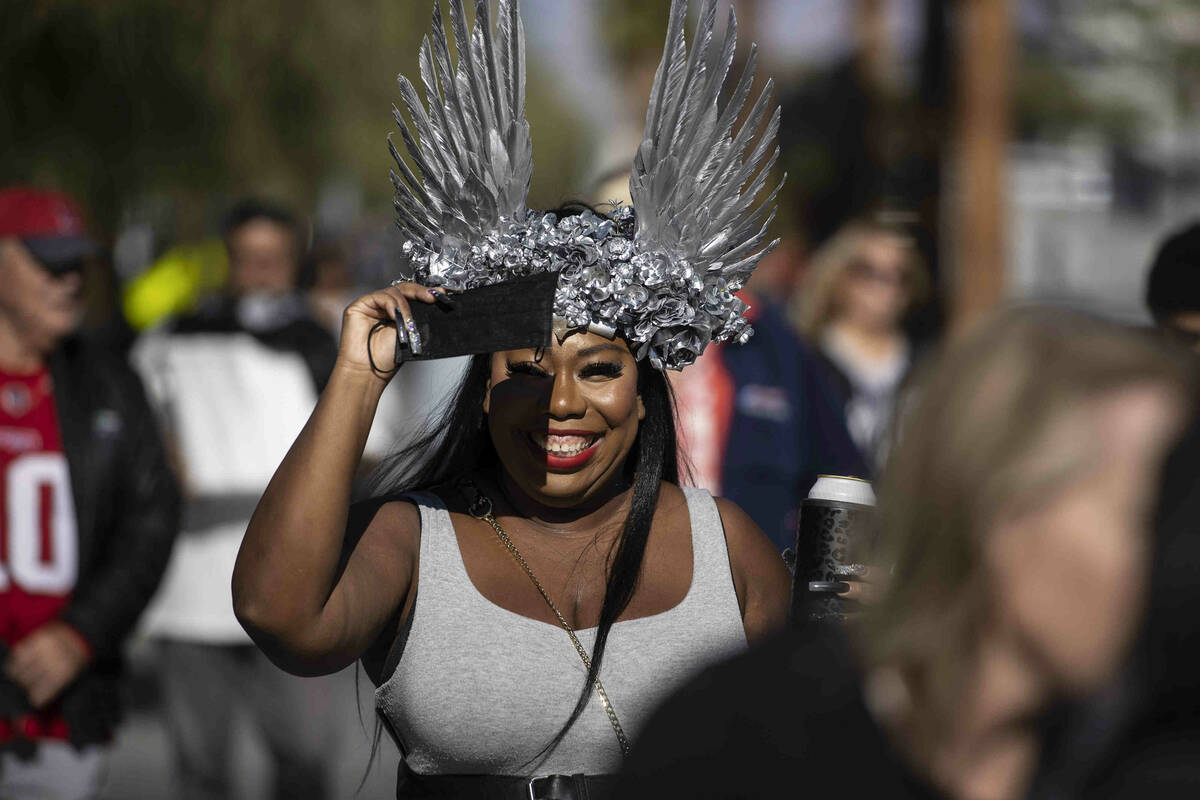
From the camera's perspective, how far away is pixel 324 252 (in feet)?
31.9

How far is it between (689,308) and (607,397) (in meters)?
0.24

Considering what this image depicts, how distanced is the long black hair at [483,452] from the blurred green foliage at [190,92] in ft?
A: 15.5

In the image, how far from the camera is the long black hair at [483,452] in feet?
9.50

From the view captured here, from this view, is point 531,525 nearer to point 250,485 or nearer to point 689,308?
point 689,308

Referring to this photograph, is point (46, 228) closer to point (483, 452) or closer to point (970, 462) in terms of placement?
point (483, 452)

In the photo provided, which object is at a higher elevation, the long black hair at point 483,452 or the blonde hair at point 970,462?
the blonde hair at point 970,462

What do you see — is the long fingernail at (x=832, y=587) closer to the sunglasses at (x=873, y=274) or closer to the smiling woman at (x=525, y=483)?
the smiling woman at (x=525, y=483)

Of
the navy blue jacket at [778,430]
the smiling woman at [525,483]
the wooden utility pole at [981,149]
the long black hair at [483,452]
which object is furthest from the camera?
the wooden utility pole at [981,149]

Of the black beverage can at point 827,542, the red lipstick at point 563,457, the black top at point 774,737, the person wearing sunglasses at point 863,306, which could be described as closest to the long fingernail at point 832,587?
the black beverage can at point 827,542

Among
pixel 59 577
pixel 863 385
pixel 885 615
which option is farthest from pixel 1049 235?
pixel 885 615

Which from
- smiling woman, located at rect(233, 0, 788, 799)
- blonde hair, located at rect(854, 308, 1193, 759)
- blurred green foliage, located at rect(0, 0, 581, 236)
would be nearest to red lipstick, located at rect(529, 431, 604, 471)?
smiling woman, located at rect(233, 0, 788, 799)

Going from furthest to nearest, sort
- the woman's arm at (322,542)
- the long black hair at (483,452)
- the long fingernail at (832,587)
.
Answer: the long black hair at (483,452) → the long fingernail at (832,587) → the woman's arm at (322,542)

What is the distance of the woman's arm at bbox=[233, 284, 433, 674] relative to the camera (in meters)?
2.38

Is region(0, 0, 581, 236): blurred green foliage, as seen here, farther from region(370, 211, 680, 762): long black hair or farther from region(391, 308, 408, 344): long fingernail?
region(391, 308, 408, 344): long fingernail
